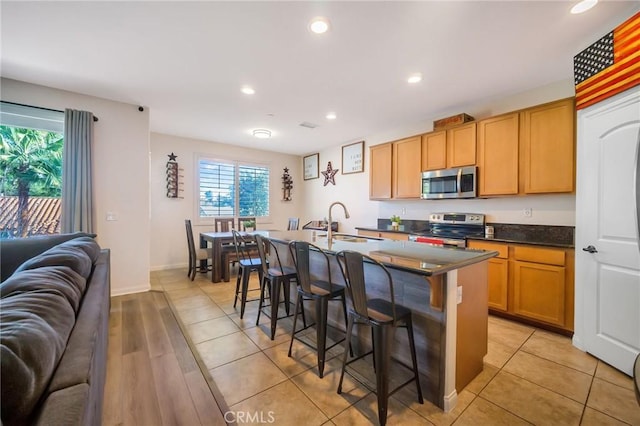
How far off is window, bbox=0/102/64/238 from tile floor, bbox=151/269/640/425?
261 centimetres

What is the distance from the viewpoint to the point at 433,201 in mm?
4289

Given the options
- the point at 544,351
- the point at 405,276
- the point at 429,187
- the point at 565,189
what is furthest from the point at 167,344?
the point at 565,189

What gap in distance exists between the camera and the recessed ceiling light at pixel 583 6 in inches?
75.1

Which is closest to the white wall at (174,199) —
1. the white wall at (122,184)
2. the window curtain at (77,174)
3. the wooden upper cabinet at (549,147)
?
the white wall at (122,184)

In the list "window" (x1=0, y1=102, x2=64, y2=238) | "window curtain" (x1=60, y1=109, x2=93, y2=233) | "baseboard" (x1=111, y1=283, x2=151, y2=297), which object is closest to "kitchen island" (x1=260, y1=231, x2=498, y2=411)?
"baseboard" (x1=111, y1=283, x2=151, y2=297)

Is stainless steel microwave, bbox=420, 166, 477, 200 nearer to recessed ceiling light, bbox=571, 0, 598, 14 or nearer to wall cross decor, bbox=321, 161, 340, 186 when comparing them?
recessed ceiling light, bbox=571, 0, 598, 14

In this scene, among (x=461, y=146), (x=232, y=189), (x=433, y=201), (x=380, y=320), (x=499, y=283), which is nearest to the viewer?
(x=380, y=320)

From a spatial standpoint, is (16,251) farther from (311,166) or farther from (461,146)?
(311,166)

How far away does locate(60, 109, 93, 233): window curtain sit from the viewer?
334 centimetres

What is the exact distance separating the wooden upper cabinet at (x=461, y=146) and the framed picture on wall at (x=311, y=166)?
3.54 metres

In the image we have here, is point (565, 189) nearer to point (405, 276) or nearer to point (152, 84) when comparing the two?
point (405, 276)

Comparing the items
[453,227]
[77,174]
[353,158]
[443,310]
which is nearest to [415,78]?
[453,227]

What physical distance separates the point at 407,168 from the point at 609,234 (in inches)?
98.9

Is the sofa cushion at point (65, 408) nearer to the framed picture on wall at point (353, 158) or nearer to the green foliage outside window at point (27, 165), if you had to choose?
the green foliage outside window at point (27, 165)
